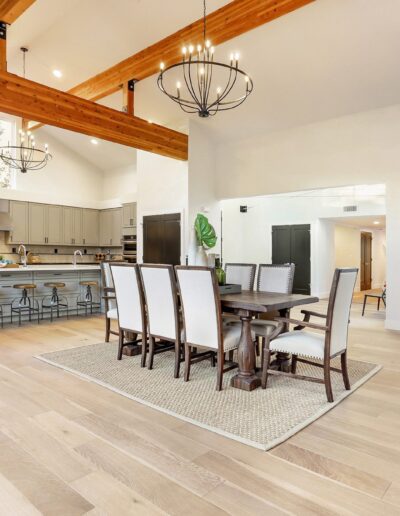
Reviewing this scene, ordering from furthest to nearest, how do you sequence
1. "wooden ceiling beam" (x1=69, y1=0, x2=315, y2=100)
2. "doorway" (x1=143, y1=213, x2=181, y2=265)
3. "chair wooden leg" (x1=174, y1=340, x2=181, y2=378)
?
"doorway" (x1=143, y1=213, x2=181, y2=265) → "wooden ceiling beam" (x1=69, y1=0, x2=315, y2=100) → "chair wooden leg" (x1=174, y1=340, x2=181, y2=378)

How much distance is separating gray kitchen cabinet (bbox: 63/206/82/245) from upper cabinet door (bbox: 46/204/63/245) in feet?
0.36

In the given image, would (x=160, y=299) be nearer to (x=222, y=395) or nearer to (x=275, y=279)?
(x=222, y=395)

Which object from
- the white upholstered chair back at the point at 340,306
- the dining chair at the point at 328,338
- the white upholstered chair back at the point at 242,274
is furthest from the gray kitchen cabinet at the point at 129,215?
the white upholstered chair back at the point at 340,306

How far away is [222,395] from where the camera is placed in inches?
118

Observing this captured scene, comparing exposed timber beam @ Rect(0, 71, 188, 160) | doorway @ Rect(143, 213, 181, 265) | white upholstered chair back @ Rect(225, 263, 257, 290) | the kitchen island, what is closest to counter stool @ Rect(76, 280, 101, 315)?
the kitchen island

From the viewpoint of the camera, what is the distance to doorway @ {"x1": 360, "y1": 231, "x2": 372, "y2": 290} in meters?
12.8

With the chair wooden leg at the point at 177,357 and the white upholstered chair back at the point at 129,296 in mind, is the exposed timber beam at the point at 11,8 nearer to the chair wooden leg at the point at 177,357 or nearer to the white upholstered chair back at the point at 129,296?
the white upholstered chair back at the point at 129,296

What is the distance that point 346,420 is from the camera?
8.45 feet

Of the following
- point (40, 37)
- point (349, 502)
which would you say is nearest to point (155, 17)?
point (40, 37)

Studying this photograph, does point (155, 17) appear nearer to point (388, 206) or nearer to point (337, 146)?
point (337, 146)

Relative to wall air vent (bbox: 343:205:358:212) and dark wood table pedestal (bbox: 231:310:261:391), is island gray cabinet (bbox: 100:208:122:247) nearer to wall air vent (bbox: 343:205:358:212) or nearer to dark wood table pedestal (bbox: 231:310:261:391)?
wall air vent (bbox: 343:205:358:212)

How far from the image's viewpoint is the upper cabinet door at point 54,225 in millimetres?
9328

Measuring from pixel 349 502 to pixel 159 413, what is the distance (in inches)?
53.6

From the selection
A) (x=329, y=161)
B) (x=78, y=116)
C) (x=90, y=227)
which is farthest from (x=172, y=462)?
(x=90, y=227)
